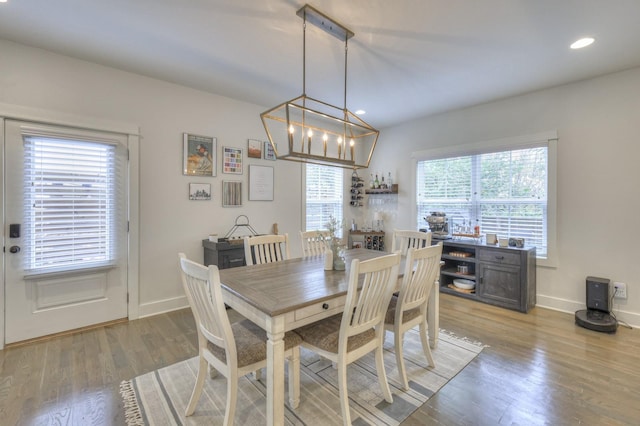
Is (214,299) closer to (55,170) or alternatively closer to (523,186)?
(55,170)

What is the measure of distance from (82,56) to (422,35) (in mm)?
3254

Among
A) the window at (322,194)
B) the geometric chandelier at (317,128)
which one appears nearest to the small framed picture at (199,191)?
the geometric chandelier at (317,128)

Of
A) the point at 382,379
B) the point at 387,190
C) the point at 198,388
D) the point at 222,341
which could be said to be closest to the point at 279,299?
the point at 222,341

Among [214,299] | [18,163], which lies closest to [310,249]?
[214,299]

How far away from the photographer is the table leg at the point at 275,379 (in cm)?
150

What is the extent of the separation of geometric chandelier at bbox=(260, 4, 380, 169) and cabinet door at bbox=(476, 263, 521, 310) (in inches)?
85.4

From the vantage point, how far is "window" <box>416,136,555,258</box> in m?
3.72

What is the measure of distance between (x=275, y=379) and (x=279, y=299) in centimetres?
40

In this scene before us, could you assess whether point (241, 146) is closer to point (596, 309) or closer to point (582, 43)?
point (582, 43)

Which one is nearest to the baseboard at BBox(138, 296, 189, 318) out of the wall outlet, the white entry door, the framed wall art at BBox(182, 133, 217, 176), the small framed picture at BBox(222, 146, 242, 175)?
the white entry door

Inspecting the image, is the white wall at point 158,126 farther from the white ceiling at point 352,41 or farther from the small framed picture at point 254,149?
the white ceiling at point 352,41

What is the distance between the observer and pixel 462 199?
443 cm

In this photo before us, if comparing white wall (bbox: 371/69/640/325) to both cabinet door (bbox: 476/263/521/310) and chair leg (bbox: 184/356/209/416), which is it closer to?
cabinet door (bbox: 476/263/521/310)

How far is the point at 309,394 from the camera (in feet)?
6.61
